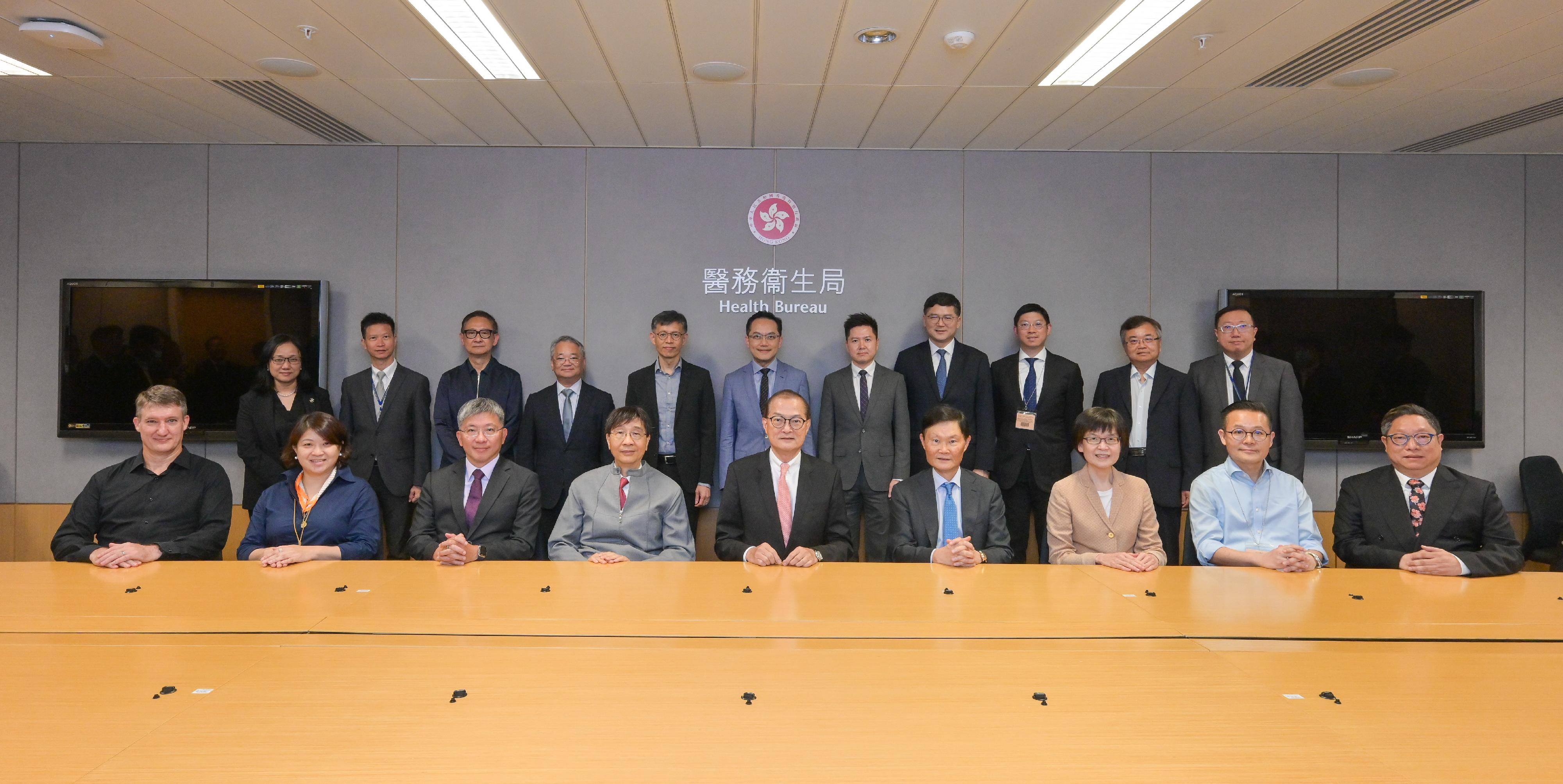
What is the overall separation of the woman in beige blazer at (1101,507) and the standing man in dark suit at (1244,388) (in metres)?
1.90

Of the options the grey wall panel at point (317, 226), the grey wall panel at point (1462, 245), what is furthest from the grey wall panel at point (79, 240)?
the grey wall panel at point (1462, 245)

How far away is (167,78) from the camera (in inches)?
166

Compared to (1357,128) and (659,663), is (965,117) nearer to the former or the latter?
(1357,128)

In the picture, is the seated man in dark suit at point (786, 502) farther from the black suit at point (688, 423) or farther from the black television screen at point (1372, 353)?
the black television screen at point (1372, 353)

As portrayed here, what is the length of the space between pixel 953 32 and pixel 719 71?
110 centimetres

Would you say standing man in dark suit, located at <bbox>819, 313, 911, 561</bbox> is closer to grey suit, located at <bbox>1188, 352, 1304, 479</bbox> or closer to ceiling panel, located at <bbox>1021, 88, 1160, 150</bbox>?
ceiling panel, located at <bbox>1021, 88, 1160, 150</bbox>

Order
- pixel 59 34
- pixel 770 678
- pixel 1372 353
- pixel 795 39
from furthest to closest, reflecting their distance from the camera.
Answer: pixel 1372 353 → pixel 795 39 → pixel 59 34 → pixel 770 678

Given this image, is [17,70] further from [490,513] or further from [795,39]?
[795,39]

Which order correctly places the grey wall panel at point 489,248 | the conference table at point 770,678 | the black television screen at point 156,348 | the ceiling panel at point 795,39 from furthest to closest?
1. the grey wall panel at point 489,248
2. the black television screen at point 156,348
3. the ceiling panel at point 795,39
4. the conference table at point 770,678

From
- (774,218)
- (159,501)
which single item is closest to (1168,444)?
(774,218)

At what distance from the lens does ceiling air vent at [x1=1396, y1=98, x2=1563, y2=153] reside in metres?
4.57

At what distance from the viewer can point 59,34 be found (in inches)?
141

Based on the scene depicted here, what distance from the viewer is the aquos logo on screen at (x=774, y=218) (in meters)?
5.42

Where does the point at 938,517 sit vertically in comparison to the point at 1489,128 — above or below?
below
